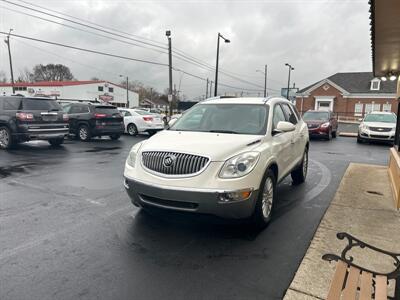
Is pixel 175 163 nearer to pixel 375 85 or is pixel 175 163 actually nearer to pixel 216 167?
pixel 216 167

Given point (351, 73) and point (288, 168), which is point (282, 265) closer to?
point (288, 168)

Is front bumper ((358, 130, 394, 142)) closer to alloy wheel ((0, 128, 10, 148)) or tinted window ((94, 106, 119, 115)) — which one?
tinted window ((94, 106, 119, 115))

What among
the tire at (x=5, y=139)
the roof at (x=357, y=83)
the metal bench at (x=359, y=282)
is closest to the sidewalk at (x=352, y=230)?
the metal bench at (x=359, y=282)

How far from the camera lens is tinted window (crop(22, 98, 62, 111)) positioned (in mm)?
10609

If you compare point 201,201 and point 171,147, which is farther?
point 171,147

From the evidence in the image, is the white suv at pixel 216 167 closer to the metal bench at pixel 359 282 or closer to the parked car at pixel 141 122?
the metal bench at pixel 359 282

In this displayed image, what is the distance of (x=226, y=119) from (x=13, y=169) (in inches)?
227

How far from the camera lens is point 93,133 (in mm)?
14141

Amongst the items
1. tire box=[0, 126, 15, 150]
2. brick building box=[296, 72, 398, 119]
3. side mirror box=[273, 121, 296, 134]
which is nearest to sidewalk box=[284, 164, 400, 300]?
side mirror box=[273, 121, 296, 134]

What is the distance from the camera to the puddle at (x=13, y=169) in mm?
7200

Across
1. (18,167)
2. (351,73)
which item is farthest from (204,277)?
(351,73)

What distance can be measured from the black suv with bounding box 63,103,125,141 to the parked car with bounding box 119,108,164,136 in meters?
2.25

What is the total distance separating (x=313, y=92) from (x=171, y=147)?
153 ft

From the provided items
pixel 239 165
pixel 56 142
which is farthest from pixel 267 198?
pixel 56 142
